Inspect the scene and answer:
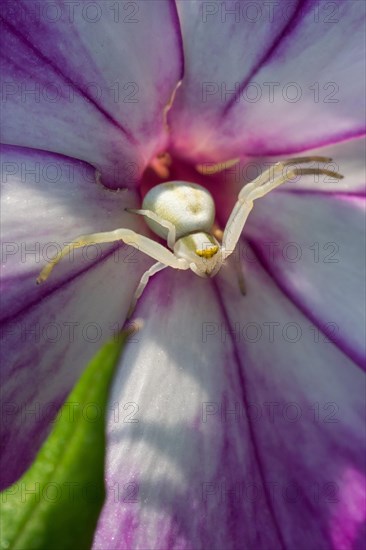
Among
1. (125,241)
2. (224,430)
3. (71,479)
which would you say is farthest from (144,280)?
(71,479)

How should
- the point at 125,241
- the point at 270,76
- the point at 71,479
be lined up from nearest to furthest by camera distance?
the point at 71,479
the point at 125,241
the point at 270,76

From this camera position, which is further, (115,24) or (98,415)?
(115,24)

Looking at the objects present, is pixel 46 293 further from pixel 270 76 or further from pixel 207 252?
pixel 270 76

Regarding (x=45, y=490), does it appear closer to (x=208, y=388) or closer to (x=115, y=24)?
(x=208, y=388)

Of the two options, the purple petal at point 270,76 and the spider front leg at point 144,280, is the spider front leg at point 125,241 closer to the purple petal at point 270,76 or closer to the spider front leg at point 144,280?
the spider front leg at point 144,280

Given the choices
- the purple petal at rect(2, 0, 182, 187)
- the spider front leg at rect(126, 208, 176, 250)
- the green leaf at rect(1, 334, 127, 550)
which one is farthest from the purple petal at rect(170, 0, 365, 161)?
the green leaf at rect(1, 334, 127, 550)

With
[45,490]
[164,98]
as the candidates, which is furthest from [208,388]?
[45,490]

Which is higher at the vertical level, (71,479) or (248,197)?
(248,197)
